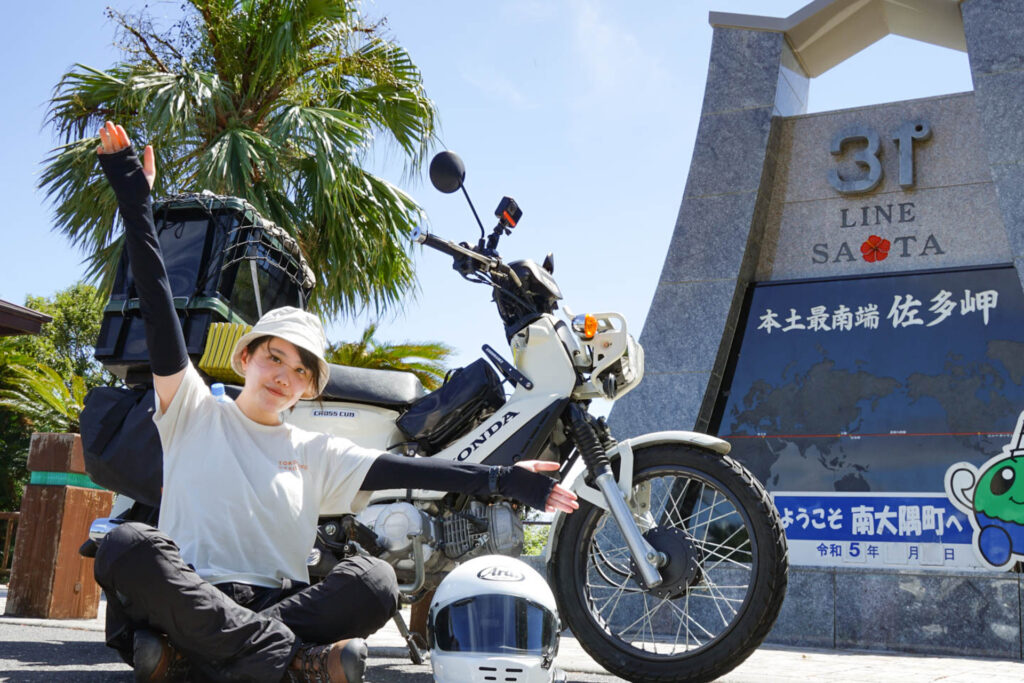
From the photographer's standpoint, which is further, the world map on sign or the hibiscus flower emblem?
the hibiscus flower emblem

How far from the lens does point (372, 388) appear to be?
12.6ft

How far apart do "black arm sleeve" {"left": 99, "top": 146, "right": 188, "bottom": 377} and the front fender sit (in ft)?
5.26

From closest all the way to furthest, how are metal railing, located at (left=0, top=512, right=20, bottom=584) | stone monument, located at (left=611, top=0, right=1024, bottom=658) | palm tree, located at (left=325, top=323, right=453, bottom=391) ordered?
1. stone monument, located at (left=611, top=0, right=1024, bottom=658)
2. metal railing, located at (left=0, top=512, right=20, bottom=584)
3. palm tree, located at (left=325, top=323, right=453, bottom=391)

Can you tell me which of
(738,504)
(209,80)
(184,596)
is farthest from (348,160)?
(184,596)

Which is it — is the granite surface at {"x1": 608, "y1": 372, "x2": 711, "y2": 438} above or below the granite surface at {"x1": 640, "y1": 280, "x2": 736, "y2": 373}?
below

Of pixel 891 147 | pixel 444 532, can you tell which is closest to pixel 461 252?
pixel 444 532

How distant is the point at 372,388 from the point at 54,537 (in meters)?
2.70

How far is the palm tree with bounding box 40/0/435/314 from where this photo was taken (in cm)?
1044

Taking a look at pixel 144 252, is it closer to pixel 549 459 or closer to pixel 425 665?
pixel 549 459

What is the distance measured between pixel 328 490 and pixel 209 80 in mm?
9220

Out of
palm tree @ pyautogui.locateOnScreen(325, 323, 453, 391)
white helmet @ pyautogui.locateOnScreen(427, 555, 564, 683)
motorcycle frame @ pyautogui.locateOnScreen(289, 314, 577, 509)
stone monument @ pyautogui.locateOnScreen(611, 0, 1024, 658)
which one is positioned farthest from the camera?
palm tree @ pyautogui.locateOnScreen(325, 323, 453, 391)

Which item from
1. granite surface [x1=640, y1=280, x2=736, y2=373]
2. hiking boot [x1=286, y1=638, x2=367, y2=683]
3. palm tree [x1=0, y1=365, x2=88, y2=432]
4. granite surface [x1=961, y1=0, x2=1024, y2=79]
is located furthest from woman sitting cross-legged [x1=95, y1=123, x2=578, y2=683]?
palm tree [x1=0, y1=365, x2=88, y2=432]

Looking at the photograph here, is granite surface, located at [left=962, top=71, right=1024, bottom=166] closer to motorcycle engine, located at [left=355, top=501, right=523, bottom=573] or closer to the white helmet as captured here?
motorcycle engine, located at [left=355, top=501, right=523, bottom=573]

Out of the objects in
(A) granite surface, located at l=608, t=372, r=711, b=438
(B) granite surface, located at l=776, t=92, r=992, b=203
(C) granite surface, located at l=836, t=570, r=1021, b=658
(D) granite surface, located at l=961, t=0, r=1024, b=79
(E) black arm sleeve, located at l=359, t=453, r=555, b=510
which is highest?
(D) granite surface, located at l=961, t=0, r=1024, b=79
